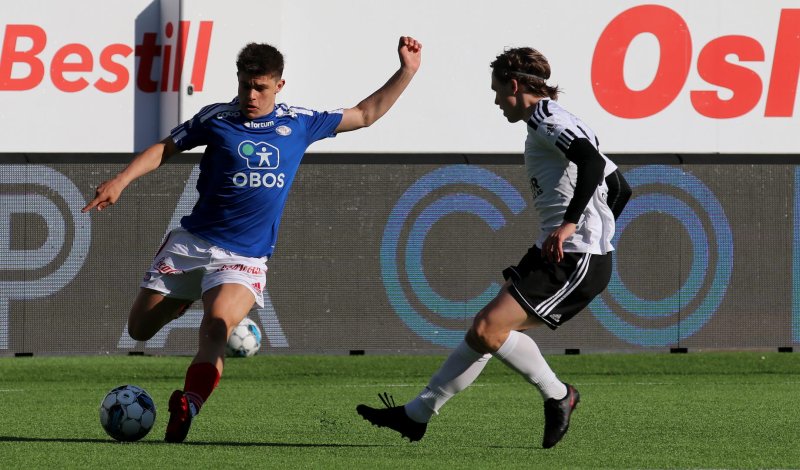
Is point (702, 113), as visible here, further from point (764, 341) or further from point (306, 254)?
point (306, 254)

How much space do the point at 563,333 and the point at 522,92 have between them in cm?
694

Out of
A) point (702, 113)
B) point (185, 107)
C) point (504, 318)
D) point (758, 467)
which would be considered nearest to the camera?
point (758, 467)

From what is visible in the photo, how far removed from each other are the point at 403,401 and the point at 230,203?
10.7 ft

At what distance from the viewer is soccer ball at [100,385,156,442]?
730 centimetres

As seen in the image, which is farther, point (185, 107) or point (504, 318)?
point (185, 107)

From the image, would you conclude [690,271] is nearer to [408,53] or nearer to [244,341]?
[244,341]

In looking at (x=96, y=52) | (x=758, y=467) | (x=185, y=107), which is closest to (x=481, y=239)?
(x=185, y=107)

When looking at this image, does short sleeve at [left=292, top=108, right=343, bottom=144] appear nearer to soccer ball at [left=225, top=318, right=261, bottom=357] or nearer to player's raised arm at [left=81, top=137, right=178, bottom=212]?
player's raised arm at [left=81, top=137, right=178, bottom=212]

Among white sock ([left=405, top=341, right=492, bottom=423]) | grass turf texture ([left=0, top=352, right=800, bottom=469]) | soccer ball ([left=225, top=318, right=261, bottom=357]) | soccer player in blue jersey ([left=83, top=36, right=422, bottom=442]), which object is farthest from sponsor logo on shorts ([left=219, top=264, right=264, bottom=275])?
soccer ball ([left=225, top=318, right=261, bottom=357])

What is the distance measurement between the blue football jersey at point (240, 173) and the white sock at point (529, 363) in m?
1.39

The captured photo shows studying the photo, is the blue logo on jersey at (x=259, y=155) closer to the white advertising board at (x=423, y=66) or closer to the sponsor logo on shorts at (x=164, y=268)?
the sponsor logo on shorts at (x=164, y=268)

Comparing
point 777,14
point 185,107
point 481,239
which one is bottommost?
point 481,239

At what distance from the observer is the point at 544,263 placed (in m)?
7.01

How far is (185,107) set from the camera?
58.1ft
